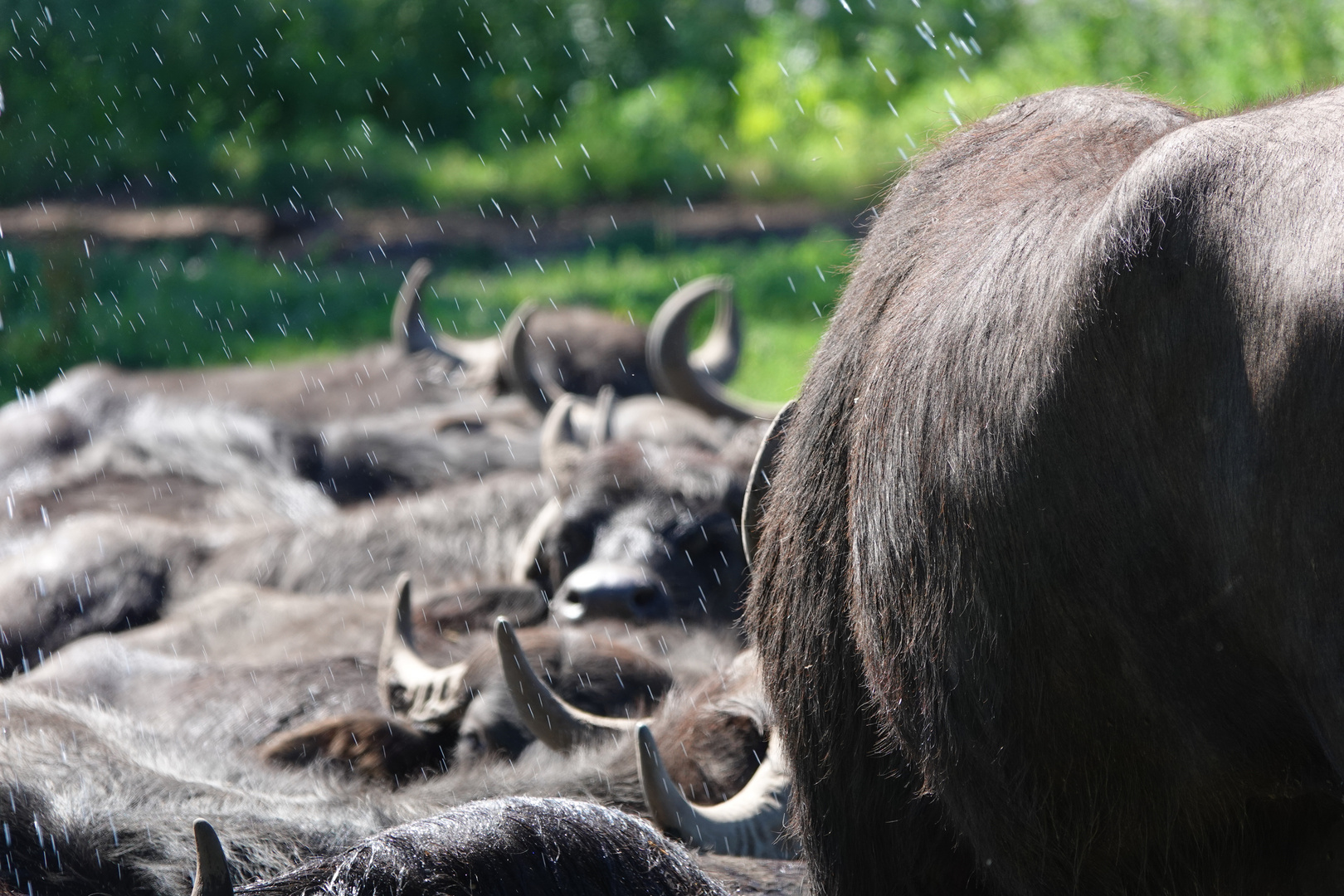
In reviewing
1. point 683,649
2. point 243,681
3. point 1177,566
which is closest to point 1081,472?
point 1177,566

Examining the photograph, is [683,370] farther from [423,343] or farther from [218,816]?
[218,816]

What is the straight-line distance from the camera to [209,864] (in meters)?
1.76

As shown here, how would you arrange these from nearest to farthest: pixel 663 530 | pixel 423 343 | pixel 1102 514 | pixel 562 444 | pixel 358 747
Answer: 1. pixel 1102 514
2. pixel 358 747
3. pixel 663 530
4. pixel 562 444
5. pixel 423 343

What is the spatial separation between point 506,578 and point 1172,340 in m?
4.52

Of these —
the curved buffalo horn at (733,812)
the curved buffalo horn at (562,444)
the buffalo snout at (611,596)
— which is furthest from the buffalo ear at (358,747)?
the curved buffalo horn at (562,444)

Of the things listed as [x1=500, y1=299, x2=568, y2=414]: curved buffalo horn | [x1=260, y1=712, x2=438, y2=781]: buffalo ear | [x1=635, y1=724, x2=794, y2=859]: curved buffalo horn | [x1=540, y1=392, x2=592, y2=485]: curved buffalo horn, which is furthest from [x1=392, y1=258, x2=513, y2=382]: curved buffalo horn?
[x1=635, y1=724, x2=794, y2=859]: curved buffalo horn

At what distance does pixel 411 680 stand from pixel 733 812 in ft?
4.61

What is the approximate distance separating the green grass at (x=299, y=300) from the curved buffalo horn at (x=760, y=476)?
7389 mm

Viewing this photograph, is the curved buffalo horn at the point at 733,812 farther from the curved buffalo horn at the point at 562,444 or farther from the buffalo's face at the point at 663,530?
the curved buffalo horn at the point at 562,444

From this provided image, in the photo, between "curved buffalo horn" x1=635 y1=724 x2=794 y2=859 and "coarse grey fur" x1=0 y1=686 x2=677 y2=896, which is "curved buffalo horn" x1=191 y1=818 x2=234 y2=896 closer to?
"coarse grey fur" x1=0 y1=686 x2=677 y2=896

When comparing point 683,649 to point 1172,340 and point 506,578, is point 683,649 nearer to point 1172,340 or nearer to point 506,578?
point 506,578

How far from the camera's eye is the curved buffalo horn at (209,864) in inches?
68.9

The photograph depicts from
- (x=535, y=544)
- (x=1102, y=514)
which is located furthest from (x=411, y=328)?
(x=1102, y=514)

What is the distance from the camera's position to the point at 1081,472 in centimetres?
169
